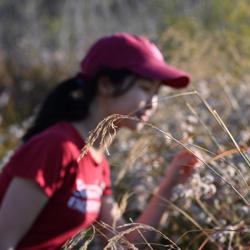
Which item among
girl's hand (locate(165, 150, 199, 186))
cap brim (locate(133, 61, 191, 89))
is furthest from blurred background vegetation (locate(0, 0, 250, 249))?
cap brim (locate(133, 61, 191, 89))

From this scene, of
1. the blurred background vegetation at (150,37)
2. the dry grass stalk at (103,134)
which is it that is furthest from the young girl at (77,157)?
the dry grass stalk at (103,134)

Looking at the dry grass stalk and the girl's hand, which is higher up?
the dry grass stalk

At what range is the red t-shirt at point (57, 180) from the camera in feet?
8.29

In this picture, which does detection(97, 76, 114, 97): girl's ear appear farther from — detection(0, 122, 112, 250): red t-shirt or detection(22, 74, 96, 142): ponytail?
detection(0, 122, 112, 250): red t-shirt

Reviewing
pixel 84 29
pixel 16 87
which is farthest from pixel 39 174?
pixel 84 29

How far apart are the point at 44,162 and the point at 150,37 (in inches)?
337

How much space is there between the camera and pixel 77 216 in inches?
106

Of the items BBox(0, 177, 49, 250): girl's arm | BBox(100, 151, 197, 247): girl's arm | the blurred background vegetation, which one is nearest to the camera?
BBox(0, 177, 49, 250): girl's arm

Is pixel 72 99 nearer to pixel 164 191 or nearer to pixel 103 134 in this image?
pixel 164 191

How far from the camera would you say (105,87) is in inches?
114

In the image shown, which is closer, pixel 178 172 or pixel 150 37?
pixel 178 172

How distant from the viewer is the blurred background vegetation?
479cm

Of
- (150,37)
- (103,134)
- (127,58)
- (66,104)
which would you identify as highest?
(103,134)

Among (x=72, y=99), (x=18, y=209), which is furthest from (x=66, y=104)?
(x=18, y=209)
